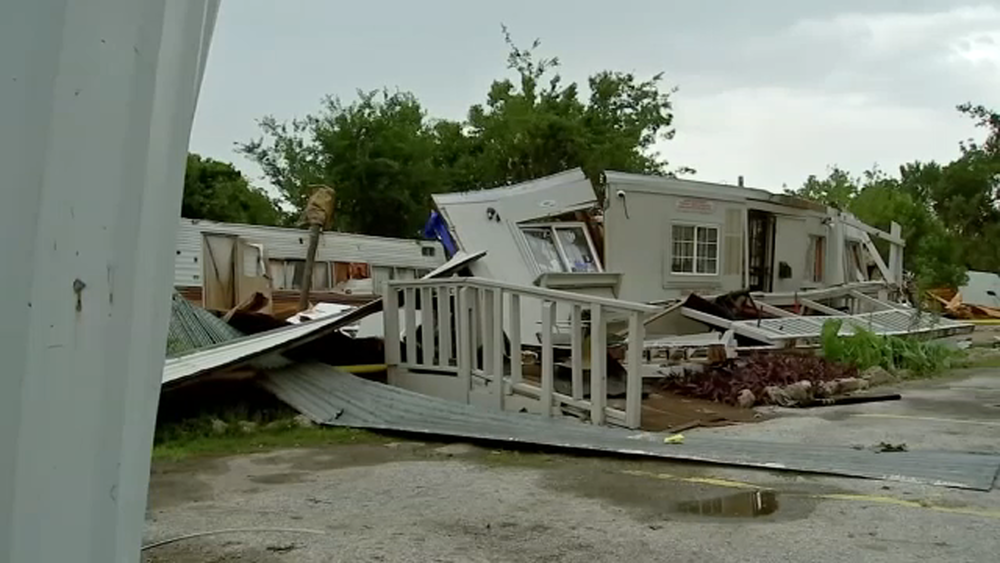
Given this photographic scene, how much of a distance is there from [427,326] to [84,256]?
788 cm

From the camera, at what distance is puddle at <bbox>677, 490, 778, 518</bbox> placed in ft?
14.4

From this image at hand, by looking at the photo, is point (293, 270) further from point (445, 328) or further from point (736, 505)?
point (736, 505)

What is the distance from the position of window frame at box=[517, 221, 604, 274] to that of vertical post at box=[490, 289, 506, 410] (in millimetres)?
4813

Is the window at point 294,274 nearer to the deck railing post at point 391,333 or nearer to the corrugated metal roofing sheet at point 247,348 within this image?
the deck railing post at point 391,333

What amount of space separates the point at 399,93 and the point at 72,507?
3360 cm

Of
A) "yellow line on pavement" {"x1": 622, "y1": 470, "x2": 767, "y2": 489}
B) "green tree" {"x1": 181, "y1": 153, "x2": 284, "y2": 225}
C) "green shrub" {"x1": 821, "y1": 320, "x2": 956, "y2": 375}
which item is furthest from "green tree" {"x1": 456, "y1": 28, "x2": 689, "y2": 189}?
"yellow line on pavement" {"x1": 622, "y1": 470, "x2": 767, "y2": 489}

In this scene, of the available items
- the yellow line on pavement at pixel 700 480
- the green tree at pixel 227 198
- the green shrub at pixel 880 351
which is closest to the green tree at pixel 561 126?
the green tree at pixel 227 198

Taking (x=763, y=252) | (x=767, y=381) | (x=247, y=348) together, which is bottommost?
(x=767, y=381)

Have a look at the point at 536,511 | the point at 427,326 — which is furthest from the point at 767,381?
the point at 536,511

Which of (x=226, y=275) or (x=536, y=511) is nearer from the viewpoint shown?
(x=536, y=511)

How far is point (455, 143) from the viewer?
33.2m

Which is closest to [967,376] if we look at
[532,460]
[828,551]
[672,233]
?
[672,233]

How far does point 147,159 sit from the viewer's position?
41.6 inches

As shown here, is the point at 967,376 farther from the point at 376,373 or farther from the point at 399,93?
the point at 399,93
